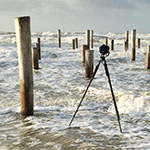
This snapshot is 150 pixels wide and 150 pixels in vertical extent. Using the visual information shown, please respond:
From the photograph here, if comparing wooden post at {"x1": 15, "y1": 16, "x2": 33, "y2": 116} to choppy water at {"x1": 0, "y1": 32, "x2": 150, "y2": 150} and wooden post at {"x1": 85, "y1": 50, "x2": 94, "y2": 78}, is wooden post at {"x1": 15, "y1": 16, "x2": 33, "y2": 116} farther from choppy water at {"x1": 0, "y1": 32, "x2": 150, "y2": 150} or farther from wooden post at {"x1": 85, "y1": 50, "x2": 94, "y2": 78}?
wooden post at {"x1": 85, "y1": 50, "x2": 94, "y2": 78}

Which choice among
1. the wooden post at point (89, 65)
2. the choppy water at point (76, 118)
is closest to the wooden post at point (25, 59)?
the choppy water at point (76, 118)

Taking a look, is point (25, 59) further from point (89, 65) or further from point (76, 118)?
point (89, 65)

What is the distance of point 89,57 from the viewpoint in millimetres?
9664

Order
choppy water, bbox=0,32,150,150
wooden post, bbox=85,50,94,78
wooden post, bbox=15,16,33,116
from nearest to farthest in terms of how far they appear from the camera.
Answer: choppy water, bbox=0,32,150,150
wooden post, bbox=15,16,33,116
wooden post, bbox=85,50,94,78

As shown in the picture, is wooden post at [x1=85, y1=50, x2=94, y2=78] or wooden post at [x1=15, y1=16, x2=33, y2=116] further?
wooden post at [x1=85, y1=50, x2=94, y2=78]

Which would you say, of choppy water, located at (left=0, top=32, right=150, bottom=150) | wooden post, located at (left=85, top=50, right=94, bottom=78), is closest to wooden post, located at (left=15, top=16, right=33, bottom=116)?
choppy water, located at (left=0, top=32, right=150, bottom=150)

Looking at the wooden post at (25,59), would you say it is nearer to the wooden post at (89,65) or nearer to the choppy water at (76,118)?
the choppy water at (76,118)

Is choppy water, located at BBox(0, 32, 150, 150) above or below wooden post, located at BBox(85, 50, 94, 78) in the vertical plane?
below

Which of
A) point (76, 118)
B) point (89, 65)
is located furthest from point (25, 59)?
point (89, 65)

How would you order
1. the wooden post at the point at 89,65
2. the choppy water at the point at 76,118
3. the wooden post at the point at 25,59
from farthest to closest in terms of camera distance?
the wooden post at the point at 89,65
the wooden post at the point at 25,59
the choppy water at the point at 76,118

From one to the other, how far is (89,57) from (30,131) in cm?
584

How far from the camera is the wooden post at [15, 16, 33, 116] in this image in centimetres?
465

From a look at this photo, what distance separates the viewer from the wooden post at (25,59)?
15.3 ft

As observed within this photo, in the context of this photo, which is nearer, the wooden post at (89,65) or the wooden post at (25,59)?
the wooden post at (25,59)
